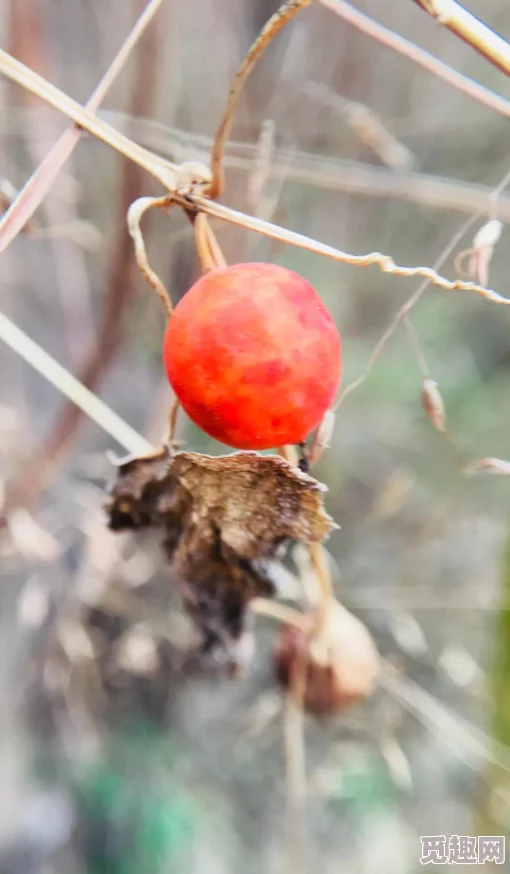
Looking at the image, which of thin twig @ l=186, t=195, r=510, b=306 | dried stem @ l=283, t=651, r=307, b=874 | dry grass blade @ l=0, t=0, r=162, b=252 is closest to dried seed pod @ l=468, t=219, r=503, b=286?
thin twig @ l=186, t=195, r=510, b=306

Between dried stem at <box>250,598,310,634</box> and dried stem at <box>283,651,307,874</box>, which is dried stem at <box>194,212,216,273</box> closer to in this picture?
dried stem at <box>250,598,310,634</box>

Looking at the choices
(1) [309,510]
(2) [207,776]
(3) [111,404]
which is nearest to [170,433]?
(1) [309,510]

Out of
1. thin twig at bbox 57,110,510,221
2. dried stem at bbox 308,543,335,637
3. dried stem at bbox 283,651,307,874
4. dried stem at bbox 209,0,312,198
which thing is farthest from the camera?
dried stem at bbox 283,651,307,874

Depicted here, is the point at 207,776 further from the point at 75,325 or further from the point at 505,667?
the point at 75,325

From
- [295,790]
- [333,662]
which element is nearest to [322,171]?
[333,662]

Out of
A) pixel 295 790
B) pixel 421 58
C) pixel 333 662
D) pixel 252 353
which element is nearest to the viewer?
pixel 252 353

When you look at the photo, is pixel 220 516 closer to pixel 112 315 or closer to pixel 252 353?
pixel 252 353
